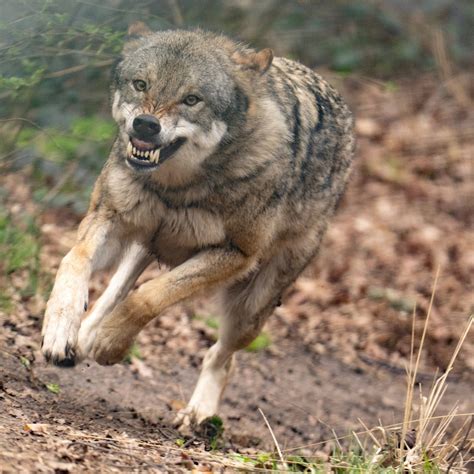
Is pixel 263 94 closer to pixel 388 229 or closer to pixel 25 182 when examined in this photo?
pixel 25 182

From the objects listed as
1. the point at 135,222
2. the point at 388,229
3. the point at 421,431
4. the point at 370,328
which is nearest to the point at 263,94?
the point at 135,222

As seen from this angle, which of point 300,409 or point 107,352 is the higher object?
point 107,352

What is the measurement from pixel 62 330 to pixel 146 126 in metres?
1.16

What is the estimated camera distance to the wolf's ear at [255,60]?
18.8 ft

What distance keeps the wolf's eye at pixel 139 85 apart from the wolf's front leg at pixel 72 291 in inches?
33.6

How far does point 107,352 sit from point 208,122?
56.0 inches

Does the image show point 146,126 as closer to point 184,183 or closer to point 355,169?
point 184,183

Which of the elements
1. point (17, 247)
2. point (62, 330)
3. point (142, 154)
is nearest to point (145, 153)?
point (142, 154)

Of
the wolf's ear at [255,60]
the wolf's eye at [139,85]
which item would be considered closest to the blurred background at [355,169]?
the wolf's ear at [255,60]

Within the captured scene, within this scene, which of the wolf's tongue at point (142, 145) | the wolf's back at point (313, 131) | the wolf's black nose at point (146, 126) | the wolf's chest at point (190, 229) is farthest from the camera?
the wolf's back at point (313, 131)

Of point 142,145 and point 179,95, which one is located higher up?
point 179,95

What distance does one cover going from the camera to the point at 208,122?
17.5 feet

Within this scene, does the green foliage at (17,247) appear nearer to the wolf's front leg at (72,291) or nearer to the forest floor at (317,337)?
the forest floor at (317,337)

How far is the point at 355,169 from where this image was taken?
33.3 feet
